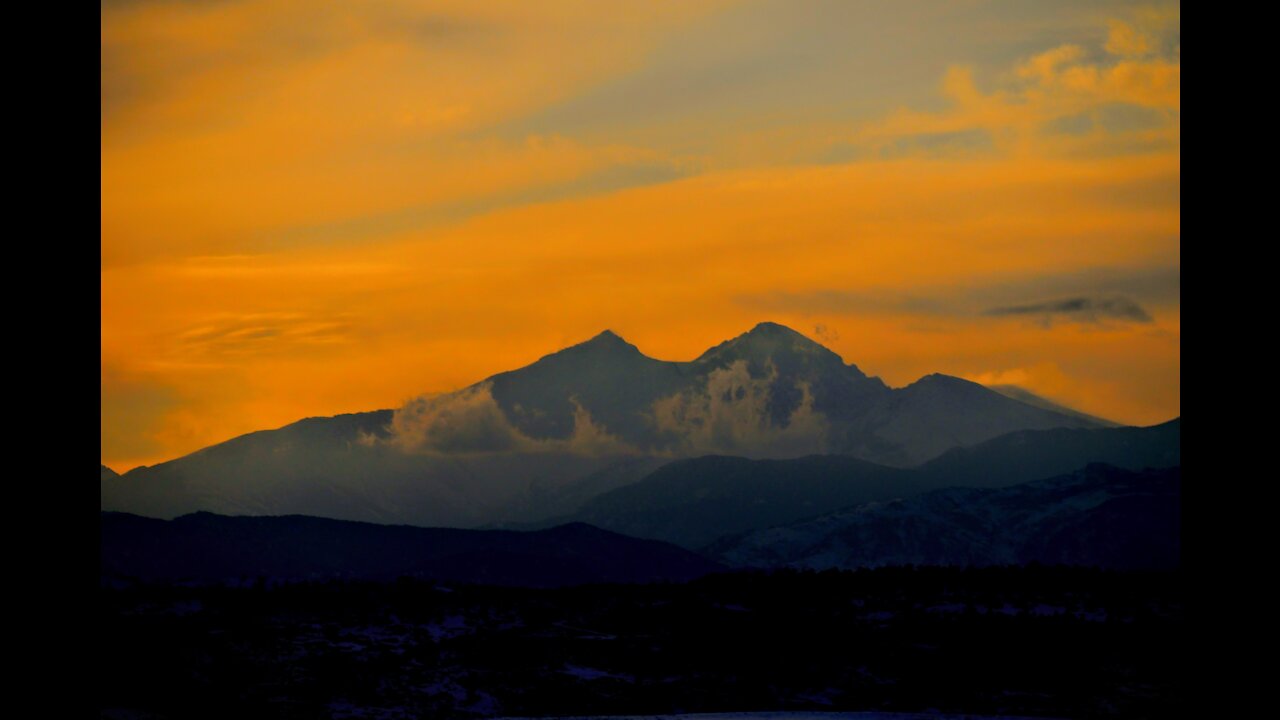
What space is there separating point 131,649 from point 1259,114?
2518 centimetres

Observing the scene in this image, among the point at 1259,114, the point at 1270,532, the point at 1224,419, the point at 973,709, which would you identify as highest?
the point at 1259,114

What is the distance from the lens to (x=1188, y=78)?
7121 mm

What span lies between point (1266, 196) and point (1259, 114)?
43 cm

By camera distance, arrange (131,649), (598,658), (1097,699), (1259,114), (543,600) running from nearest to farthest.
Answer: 1. (1259,114)
2. (1097,699)
3. (131,649)
4. (598,658)
5. (543,600)

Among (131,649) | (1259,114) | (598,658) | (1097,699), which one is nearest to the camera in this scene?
(1259,114)
